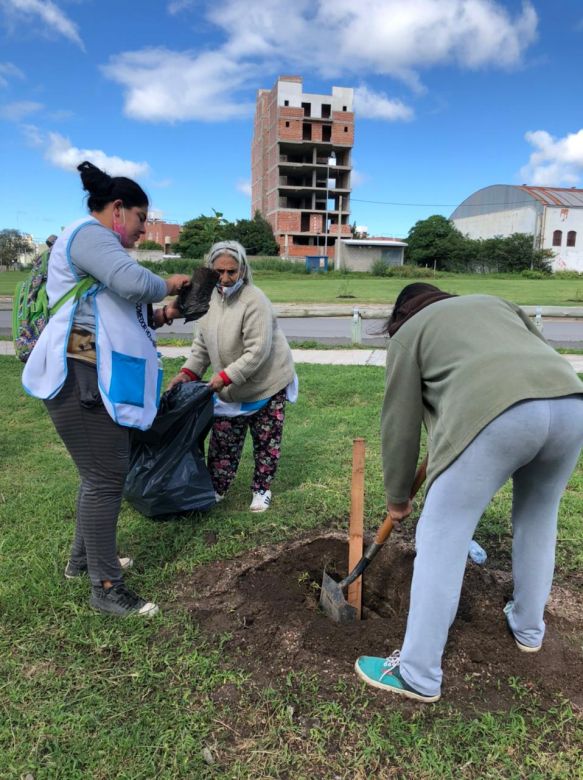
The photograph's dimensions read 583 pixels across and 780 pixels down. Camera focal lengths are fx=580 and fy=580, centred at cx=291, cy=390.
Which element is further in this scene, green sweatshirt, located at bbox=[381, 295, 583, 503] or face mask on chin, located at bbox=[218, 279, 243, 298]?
face mask on chin, located at bbox=[218, 279, 243, 298]

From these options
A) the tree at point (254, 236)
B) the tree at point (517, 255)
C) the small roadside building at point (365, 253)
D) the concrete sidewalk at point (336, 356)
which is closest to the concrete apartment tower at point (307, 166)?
the tree at point (254, 236)

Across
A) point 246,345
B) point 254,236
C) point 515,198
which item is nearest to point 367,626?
point 246,345

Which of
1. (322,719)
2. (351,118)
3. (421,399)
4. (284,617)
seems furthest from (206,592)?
(351,118)

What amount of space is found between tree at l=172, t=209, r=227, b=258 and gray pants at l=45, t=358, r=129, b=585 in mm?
59170

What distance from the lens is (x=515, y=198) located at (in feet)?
196

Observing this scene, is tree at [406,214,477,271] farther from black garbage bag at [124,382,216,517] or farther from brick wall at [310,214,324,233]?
black garbage bag at [124,382,216,517]

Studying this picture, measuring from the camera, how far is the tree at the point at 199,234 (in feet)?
205

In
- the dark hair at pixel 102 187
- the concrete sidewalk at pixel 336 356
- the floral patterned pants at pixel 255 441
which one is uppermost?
the dark hair at pixel 102 187

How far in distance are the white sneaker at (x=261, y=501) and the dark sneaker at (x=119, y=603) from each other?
123 centimetres

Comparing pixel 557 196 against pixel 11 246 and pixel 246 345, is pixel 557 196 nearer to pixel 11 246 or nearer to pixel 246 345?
pixel 11 246

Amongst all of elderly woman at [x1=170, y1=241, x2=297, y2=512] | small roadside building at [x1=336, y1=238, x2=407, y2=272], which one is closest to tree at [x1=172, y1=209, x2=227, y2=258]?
small roadside building at [x1=336, y1=238, x2=407, y2=272]

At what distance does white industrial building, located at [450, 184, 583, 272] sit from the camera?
54656 millimetres

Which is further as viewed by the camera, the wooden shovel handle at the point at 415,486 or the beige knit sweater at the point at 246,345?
the beige knit sweater at the point at 246,345

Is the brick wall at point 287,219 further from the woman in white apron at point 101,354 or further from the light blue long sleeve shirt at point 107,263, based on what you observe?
the light blue long sleeve shirt at point 107,263
